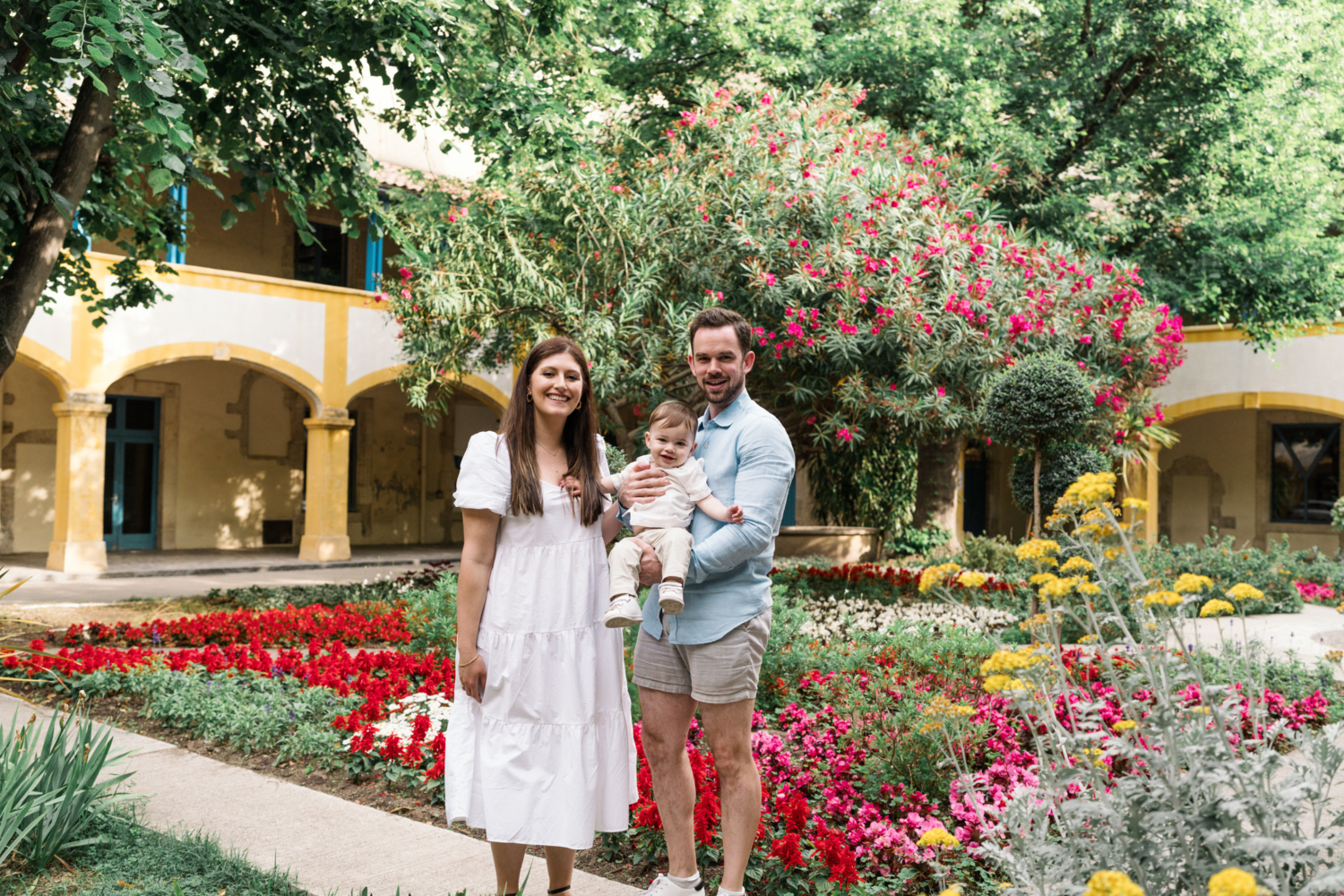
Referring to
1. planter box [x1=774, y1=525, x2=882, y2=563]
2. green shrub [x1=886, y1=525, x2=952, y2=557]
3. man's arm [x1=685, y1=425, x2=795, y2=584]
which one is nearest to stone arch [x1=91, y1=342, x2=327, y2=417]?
planter box [x1=774, y1=525, x2=882, y2=563]

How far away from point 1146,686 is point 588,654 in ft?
4.69

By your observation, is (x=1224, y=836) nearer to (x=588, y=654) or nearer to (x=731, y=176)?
(x=588, y=654)

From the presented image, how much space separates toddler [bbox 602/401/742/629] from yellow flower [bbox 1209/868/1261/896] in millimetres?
1510

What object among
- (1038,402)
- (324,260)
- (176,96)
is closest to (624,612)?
(176,96)

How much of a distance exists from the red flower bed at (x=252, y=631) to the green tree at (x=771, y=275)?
263 cm

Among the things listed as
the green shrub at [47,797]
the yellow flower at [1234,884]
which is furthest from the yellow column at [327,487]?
the yellow flower at [1234,884]

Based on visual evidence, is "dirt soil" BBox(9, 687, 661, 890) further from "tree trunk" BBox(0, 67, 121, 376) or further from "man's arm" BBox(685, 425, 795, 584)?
"tree trunk" BBox(0, 67, 121, 376)

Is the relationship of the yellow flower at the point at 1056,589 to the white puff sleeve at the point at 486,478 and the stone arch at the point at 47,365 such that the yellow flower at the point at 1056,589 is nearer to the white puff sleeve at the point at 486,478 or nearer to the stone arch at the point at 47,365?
the white puff sleeve at the point at 486,478

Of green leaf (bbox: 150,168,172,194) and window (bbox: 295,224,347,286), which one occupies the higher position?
window (bbox: 295,224,347,286)

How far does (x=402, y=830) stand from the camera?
3.57m

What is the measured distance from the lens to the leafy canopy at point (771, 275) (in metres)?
8.64

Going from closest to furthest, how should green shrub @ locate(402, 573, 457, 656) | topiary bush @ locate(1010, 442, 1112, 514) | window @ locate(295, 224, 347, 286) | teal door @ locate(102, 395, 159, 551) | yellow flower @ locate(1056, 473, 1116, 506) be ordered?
yellow flower @ locate(1056, 473, 1116, 506) → green shrub @ locate(402, 573, 457, 656) → topiary bush @ locate(1010, 442, 1112, 514) → teal door @ locate(102, 395, 159, 551) → window @ locate(295, 224, 347, 286)

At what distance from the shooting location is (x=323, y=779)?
14.6 ft

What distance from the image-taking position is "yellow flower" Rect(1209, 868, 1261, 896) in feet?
4.30
